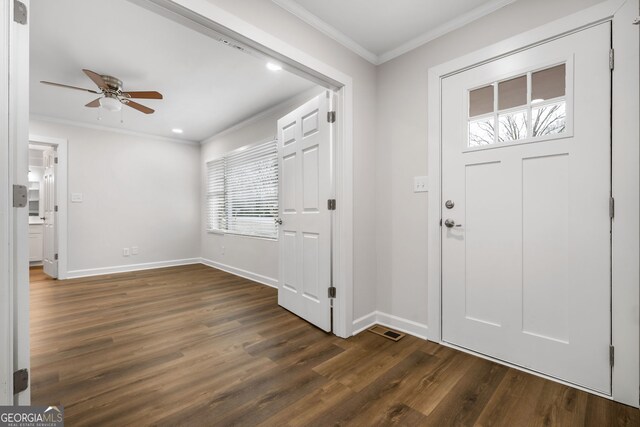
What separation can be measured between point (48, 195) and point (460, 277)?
636 centimetres

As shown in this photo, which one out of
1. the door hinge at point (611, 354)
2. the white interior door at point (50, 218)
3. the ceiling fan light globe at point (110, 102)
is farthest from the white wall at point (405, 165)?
the white interior door at point (50, 218)

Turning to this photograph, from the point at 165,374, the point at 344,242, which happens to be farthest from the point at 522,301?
the point at 165,374

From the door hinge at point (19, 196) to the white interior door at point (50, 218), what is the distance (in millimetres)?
4362

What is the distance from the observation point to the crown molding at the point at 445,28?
194 cm

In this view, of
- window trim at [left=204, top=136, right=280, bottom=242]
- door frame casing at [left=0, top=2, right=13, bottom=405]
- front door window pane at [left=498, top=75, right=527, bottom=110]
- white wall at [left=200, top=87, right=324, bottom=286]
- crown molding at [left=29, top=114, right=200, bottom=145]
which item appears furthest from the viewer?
crown molding at [left=29, top=114, right=200, bottom=145]

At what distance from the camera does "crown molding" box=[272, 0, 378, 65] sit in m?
1.96

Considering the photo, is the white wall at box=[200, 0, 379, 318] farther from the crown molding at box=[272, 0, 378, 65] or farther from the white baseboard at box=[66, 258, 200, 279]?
the white baseboard at box=[66, 258, 200, 279]

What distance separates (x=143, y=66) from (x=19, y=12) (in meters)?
1.89

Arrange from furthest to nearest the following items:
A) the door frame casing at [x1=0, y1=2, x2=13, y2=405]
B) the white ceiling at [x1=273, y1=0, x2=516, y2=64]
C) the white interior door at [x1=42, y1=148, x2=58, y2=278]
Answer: the white interior door at [x1=42, y1=148, x2=58, y2=278] → the white ceiling at [x1=273, y1=0, x2=516, y2=64] → the door frame casing at [x1=0, y1=2, x2=13, y2=405]

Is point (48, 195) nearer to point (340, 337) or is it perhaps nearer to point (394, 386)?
point (340, 337)

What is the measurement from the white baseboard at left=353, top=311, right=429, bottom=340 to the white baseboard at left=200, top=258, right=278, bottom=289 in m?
1.71

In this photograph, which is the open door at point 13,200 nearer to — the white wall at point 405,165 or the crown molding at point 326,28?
the crown molding at point 326,28

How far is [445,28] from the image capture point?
217 centimetres

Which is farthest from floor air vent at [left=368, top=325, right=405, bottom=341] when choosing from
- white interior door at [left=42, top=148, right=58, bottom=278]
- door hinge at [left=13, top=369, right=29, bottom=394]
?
white interior door at [left=42, top=148, right=58, bottom=278]
